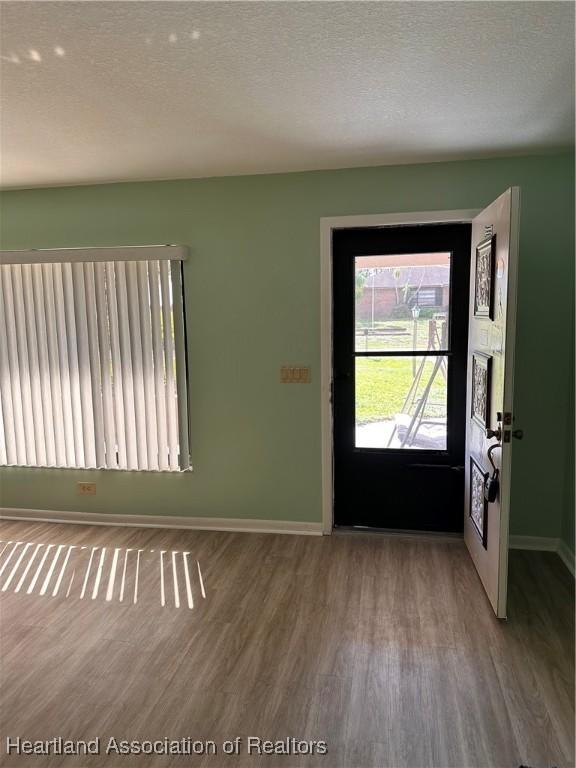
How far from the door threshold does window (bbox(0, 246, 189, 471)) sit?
1.27 m

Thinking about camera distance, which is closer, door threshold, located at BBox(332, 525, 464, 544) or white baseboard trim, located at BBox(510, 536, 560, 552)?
white baseboard trim, located at BBox(510, 536, 560, 552)

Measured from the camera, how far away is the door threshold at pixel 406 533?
11.5 feet

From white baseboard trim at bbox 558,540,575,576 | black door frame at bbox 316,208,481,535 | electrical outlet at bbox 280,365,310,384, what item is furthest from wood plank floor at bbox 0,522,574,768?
electrical outlet at bbox 280,365,310,384

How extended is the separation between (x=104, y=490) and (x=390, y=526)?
2.17 m

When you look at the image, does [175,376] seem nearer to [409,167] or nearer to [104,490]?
[104,490]

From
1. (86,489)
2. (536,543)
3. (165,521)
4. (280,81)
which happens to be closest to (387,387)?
(536,543)

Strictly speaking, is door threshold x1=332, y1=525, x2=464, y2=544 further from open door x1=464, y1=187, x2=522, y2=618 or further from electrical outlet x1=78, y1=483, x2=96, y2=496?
electrical outlet x1=78, y1=483, x2=96, y2=496

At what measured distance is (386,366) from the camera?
3.51 metres

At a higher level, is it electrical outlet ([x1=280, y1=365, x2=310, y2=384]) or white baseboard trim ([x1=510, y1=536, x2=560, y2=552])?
electrical outlet ([x1=280, y1=365, x2=310, y2=384])

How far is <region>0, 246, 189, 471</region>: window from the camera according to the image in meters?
3.66

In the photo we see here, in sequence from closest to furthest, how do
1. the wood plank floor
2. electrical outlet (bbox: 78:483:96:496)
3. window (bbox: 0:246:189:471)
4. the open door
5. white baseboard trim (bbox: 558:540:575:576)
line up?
the wood plank floor → the open door → white baseboard trim (bbox: 558:540:575:576) → window (bbox: 0:246:189:471) → electrical outlet (bbox: 78:483:96:496)

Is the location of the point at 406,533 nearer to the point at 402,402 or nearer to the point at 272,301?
the point at 402,402

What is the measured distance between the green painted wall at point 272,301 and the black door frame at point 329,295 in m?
0.05

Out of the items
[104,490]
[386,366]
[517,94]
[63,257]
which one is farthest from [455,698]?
[63,257]
